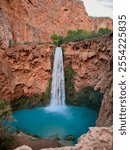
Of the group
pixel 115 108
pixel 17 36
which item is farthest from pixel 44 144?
pixel 17 36

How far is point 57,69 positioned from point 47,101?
2.60 metres

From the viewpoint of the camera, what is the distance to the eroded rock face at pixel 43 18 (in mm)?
26969

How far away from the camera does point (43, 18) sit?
103ft

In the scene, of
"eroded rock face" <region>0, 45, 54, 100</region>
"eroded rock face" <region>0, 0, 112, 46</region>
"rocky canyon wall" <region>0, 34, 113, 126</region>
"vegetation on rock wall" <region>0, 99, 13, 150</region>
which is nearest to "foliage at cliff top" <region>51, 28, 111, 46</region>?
"eroded rock face" <region>0, 0, 112, 46</region>

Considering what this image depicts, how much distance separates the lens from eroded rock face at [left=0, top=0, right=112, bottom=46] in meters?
27.0

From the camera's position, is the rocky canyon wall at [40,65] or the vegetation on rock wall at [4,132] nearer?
the vegetation on rock wall at [4,132]

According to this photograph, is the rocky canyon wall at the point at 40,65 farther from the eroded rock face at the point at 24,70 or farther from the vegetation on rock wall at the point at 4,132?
the vegetation on rock wall at the point at 4,132

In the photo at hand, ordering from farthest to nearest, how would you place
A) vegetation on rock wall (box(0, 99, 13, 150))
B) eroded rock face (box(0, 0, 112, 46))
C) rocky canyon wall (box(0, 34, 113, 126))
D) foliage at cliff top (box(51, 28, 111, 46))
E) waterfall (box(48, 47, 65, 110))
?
1. eroded rock face (box(0, 0, 112, 46))
2. foliage at cliff top (box(51, 28, 111, 46))
3. waterfall (box(48, 47, 65, 110))
4. rocky canyon wall (box(0, 34, 113, 126))
5. vegetation on rock wall (box(0, 99, 13, 150))

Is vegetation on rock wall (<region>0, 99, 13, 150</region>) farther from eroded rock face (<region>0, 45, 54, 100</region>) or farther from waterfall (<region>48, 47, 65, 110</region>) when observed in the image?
waterfall (<region>48, 47, 65, 110</region>)

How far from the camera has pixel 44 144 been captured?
1146cm

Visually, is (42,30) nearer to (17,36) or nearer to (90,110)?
(17,36)

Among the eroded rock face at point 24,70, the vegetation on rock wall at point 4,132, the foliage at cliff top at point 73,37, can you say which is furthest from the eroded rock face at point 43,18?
the vegetation on rock wall at point 4,132

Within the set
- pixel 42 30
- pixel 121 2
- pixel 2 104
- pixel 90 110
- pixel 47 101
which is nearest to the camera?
pixel 121 2

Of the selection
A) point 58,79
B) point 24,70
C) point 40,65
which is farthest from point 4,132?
point 58,79
